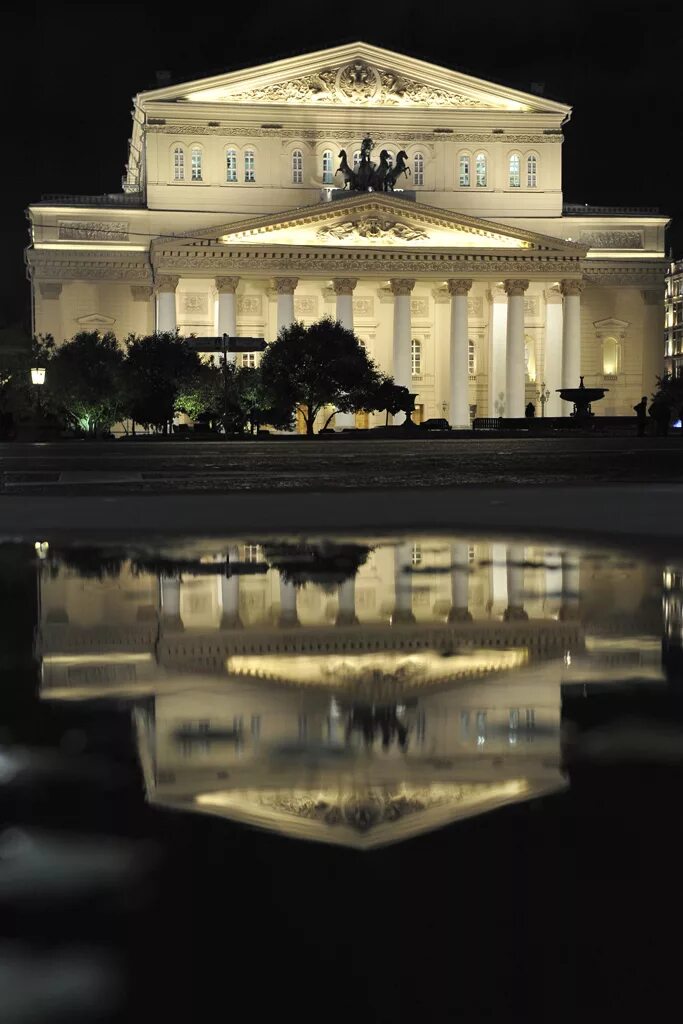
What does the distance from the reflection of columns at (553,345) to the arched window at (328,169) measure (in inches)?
551

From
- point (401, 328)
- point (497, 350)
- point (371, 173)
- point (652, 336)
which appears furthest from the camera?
point (652, 336)

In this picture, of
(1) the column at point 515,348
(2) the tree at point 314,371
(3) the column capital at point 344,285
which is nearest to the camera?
(2) the tree at point 314,371

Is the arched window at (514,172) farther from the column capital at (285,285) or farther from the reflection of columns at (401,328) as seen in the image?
the column capital at (285,285)

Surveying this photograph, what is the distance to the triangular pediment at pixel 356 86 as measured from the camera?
2992 inches

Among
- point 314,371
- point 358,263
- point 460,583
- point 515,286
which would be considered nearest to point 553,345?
point 515,286

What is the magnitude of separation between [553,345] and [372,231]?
1292 cm

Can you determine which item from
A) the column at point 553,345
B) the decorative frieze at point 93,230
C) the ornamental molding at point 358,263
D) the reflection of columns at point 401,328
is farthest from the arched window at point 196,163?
the column at point 553,345

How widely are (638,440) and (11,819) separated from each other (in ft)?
133

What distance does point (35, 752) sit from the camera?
24.7 ft

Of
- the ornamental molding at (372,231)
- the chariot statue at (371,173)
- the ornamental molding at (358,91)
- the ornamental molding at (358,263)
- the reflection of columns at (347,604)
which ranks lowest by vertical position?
the reflection of columns at (347,604)

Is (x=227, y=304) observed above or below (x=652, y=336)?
above

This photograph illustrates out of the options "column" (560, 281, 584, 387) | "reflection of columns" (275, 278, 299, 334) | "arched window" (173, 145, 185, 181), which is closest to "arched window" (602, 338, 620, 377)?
"column" (560, 281, 584, 387)

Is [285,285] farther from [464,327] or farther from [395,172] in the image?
[464,327]

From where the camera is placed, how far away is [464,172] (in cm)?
8012
